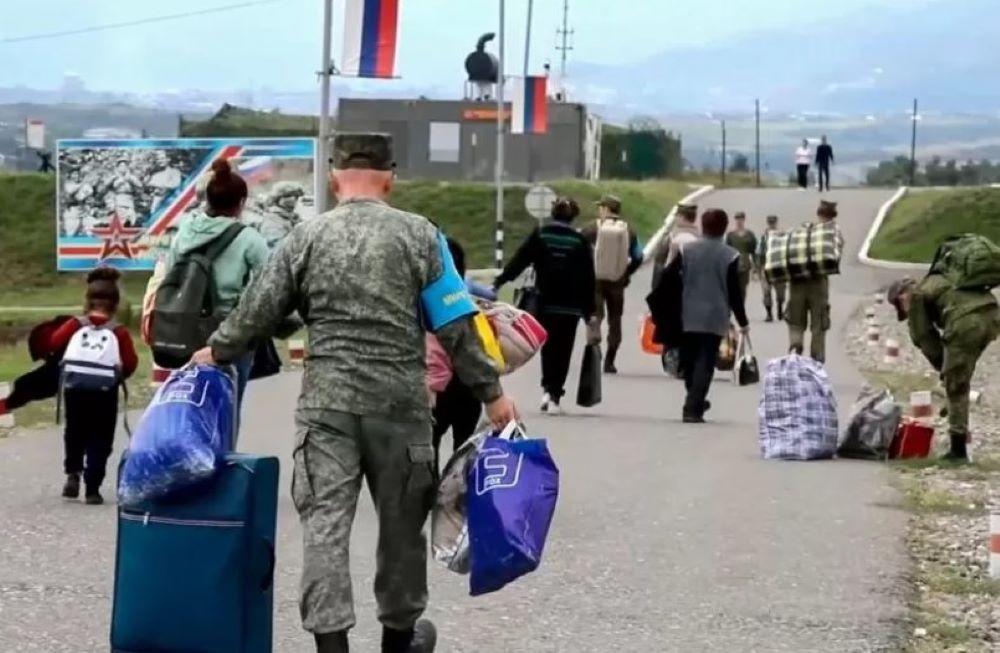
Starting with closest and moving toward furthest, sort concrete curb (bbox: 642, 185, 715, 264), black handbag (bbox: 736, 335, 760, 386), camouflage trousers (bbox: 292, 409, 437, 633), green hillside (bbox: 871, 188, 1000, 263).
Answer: camouflage trousers (bbox: 292, 409, 437, 633)
black handbag (bbox: 736, 335, 760, 386)
concrete curb (bbox: 642, 185, 715, 264)
green hillside (bbox: 871, 188, 1000, 263)

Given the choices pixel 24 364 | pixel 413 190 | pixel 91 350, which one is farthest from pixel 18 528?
pixel 413 190

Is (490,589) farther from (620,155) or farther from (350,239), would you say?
(620,155)

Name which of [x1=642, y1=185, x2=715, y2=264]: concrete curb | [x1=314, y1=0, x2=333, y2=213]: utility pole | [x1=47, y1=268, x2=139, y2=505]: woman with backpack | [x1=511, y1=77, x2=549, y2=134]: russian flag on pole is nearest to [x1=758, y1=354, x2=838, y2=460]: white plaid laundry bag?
[x1=47, y1=268, x2=139, y2=505]: woman with backpack

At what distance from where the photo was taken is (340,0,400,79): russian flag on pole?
27281 millimetres

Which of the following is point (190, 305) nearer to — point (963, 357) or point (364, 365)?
point (364, 365)

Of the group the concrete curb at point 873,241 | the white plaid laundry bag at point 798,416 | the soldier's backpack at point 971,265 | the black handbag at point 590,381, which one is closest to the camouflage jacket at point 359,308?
the soldier's backpack at point 971,265

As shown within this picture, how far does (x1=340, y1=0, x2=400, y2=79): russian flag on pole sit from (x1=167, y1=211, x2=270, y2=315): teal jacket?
60.1ft

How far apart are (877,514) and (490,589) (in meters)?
5.79

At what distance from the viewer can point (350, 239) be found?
6.70 metres

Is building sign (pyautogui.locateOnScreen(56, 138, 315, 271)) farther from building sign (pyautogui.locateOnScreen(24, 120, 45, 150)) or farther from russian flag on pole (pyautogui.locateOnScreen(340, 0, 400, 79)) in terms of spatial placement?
building sign (pyautogui.locateOnScreen(24, 120, 45, 150))

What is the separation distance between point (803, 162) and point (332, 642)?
187 feet

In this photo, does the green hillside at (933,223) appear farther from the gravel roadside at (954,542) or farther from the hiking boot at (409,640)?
the hiking boot at (409,640)

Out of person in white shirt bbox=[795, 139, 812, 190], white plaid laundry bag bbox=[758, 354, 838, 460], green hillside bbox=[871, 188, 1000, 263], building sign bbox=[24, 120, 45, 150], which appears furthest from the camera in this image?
building sign bbox=[24, 120, 45, 150]

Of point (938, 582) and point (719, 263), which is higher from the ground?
point (719, 263)
